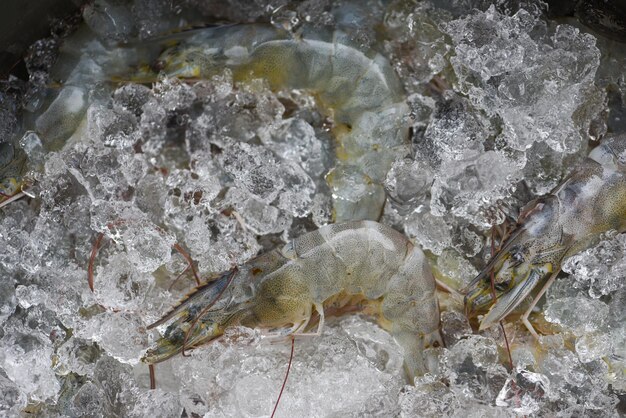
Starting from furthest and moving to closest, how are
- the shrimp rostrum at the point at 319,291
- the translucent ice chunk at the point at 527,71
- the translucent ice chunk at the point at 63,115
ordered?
the translucent ice chunk at the point at 63,115
the translucent ice chunk at the point at 527,71
the shrimp rostrum at the point at 319,291

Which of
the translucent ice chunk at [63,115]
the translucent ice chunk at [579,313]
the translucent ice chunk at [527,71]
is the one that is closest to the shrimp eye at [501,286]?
the translucent ice chunk at [579,313]

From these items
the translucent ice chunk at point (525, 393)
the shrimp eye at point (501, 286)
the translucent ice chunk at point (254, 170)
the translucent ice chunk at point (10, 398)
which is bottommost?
the translucent ice chunk at point (525, 393)

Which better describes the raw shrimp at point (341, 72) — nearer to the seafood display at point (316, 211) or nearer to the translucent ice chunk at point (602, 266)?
the seafood display at point (316, 211)

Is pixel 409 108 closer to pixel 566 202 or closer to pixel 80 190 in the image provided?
pixel 566 202

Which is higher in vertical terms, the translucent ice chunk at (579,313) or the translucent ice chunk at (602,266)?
the translucent ice chunk at (602,266)

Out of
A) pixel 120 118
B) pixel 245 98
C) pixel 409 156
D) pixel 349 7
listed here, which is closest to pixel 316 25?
pixel 349 7

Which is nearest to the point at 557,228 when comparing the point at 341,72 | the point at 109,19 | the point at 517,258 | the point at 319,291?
the point at 517,258
